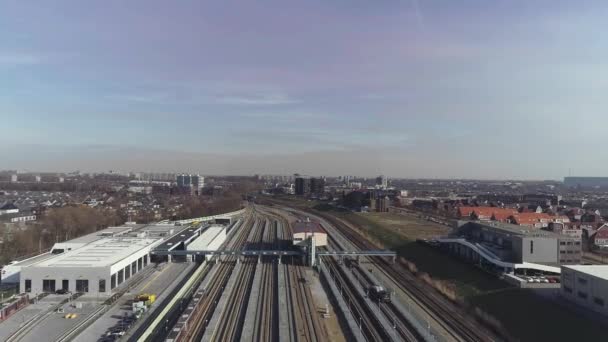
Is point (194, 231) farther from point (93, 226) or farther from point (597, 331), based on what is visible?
point (597, 331)

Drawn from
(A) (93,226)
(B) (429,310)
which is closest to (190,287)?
A: (B) (429,310)

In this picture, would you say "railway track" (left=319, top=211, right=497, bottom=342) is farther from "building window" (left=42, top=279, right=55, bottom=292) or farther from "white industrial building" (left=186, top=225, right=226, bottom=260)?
"building window" (left=42, top=279, right=55, bottom=292)

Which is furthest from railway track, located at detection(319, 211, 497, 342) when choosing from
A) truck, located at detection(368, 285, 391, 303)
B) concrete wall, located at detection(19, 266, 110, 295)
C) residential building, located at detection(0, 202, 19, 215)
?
residential building, located at detection(0, 202, 19, 215)

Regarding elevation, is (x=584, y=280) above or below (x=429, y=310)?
above

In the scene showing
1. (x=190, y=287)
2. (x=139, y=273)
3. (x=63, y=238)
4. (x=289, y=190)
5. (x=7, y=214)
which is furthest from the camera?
(x=289, y=190)

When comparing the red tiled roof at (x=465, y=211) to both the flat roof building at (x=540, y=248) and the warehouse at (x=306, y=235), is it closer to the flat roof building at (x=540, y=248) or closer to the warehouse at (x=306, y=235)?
the warehouse at (x=306, y=235)

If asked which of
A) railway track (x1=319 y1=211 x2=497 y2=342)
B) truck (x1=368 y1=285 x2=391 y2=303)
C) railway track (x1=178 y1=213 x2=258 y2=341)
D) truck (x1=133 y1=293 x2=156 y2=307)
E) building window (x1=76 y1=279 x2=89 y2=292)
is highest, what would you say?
building window (x1=76 y1=279 x2=89 y2=292)
